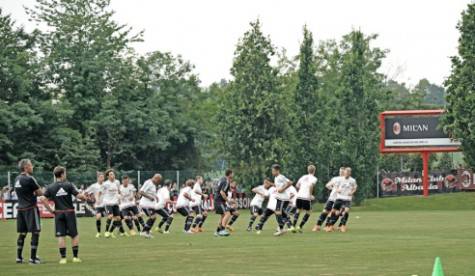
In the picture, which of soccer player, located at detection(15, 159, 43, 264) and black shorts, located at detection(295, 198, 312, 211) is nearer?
soccer player, located at detection(15, 159, 43, 264)

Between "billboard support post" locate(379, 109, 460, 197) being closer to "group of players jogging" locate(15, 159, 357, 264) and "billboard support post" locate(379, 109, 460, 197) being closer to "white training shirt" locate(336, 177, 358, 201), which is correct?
"group of players jogging" locate(15, 159, 357, 264)

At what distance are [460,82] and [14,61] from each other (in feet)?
89.5

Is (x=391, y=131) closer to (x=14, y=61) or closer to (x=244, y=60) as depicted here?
(x=244, y=60)

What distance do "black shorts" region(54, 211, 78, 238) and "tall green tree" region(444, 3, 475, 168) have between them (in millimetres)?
44135

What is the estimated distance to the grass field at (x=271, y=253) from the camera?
20156 millimetres

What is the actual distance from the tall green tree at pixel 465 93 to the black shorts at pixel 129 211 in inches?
1234

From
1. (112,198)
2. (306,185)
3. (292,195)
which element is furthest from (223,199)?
(112,198)

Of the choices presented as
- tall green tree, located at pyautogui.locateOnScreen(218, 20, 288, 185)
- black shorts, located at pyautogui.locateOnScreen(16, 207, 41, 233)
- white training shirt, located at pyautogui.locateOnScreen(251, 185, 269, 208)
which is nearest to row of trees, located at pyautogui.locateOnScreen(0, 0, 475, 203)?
tall green tree, located at pyautogui.locateOnScreen(218, 20, 288, 185)

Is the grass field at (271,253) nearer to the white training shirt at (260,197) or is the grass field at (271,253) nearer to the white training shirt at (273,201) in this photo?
the white training shirt at (273,201)

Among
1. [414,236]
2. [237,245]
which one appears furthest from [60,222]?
[414,236]

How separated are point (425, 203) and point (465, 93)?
22.5ft

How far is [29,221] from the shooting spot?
22.9m

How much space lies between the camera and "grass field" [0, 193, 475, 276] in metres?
20.2

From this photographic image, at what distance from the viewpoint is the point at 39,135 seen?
70562mm
